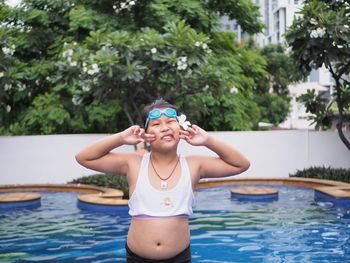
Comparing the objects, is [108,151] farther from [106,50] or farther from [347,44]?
[347,44]

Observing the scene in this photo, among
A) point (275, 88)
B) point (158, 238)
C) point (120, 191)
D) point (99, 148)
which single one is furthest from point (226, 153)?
point (275, 88)

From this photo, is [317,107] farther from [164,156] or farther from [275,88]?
[275,88]

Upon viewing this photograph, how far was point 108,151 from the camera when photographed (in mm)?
3168

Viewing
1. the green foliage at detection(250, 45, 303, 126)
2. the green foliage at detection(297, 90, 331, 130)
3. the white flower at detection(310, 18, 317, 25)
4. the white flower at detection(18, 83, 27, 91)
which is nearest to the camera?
the white flower at detection(310, 18, 317, 25)

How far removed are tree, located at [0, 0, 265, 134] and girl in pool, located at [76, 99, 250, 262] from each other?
28.1 feet

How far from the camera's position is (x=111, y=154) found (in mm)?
3244

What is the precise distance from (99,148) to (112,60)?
8.67 metres

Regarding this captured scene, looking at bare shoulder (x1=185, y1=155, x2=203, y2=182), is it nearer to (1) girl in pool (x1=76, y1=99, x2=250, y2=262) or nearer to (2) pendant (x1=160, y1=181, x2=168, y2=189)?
(1) girl in pool (x1=76, y1=99, x2=250, y2=262)

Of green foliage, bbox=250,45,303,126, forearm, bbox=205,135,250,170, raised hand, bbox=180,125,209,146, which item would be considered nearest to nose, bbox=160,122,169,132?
raised hand, bbox=180,125,209,146

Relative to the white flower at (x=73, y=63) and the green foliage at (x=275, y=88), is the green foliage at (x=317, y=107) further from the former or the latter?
the green foliage at (x=275, y=88)

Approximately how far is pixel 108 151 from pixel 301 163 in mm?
12716

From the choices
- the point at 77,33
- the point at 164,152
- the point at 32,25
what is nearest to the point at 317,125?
the point at 77,33

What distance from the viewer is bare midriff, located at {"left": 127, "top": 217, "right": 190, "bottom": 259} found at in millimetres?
3035

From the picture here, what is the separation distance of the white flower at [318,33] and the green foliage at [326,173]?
4.04m
